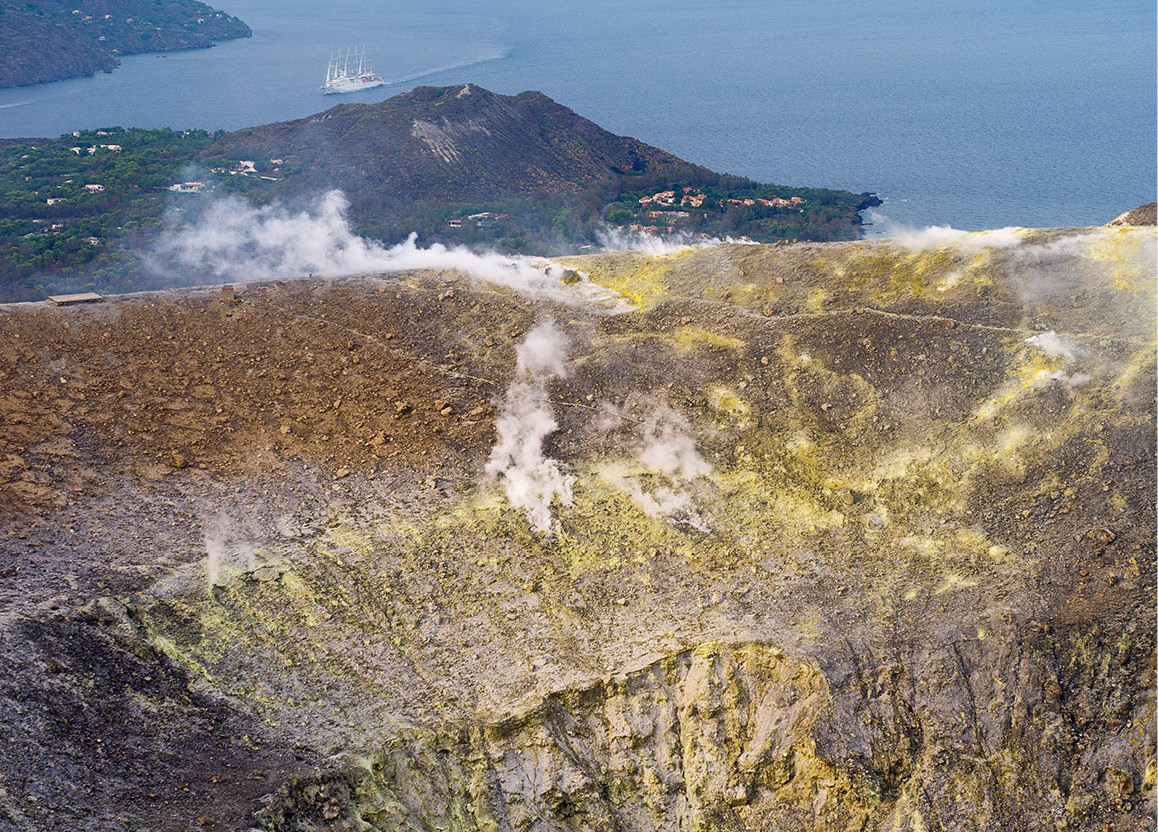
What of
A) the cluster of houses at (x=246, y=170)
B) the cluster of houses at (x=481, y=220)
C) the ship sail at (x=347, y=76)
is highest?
the ship sail at (x=347, y=76)

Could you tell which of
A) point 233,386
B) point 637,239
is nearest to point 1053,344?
point 233,386

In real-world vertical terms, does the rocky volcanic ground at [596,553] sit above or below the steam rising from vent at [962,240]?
below

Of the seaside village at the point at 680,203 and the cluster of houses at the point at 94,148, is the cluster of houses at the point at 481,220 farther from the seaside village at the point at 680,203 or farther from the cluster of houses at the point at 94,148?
the cluster of houses at the point at 94,148

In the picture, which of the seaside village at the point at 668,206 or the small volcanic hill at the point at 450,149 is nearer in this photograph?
the seaside village at the point at 668,206

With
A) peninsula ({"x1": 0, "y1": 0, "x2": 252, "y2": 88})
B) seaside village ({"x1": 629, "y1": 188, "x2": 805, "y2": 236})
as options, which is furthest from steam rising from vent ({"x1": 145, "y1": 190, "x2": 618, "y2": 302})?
peninsula ({"x1": 0, "y1": 0, "x2": 252, "y2": 88})

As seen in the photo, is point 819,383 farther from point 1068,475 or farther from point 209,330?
point 209,330

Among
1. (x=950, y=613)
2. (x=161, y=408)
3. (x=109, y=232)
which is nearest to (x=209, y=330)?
Result: (x=161, y=408)

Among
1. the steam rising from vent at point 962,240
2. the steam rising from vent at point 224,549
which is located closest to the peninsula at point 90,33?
the steam rising from vent at point 224,549
